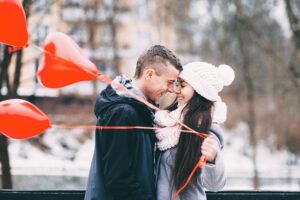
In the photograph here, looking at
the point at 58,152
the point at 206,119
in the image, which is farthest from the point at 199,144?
the point at 58,152

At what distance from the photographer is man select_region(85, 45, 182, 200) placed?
8.60 feet

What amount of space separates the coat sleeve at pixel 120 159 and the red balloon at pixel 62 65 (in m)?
0.28

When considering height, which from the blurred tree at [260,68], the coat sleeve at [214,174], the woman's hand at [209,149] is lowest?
the coat sleeve at [214,174]

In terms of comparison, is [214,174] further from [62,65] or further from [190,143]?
[62,65]

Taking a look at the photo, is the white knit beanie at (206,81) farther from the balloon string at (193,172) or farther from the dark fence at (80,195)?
the dark fence at (80,195)

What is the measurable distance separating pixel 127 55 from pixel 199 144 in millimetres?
32342

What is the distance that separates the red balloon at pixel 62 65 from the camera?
2719mm

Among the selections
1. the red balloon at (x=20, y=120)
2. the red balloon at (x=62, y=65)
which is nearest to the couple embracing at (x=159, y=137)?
the red balloon at (x=62, y=65)

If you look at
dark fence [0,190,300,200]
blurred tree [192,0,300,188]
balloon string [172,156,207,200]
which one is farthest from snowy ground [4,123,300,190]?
balloon string [172,156,207,200]

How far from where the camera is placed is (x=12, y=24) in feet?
9.05

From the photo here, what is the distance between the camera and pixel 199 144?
279cm

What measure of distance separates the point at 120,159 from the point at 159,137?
342mm

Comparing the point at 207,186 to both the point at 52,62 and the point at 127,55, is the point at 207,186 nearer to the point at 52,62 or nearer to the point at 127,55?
the point at 52,62

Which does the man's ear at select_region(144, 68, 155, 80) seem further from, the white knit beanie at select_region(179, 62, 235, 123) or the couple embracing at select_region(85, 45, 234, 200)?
the white knit beanie at select_region(179, 62, 235, 123)
